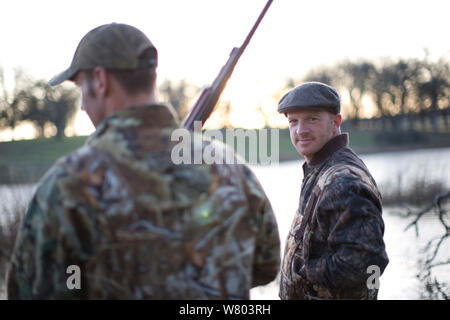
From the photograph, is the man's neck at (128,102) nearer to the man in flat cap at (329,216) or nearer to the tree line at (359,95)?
the man in flat cap at (329,216)

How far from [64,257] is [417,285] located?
6146 mm

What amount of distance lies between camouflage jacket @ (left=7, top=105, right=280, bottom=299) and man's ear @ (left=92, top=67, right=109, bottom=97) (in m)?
0.13

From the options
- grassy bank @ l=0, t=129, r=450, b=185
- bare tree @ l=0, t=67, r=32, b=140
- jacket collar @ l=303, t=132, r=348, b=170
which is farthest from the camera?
bare tree @ l=0, t=67, r=32, b=140

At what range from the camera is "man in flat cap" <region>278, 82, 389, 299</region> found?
2.47m

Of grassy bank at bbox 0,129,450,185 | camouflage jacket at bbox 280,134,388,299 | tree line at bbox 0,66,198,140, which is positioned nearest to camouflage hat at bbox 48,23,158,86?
camouflage jacket at bbox 280,134,388,299

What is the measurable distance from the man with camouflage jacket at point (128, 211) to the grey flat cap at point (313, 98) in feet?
4.47

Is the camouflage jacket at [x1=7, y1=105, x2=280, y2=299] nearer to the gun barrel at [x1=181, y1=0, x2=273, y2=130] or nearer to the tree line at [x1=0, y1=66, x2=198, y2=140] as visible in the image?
the gun barrel at [x1=181, y1=0, x2=273, y2=130]

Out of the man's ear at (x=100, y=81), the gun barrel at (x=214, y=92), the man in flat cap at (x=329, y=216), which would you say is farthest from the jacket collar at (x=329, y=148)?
the man's ear at (x=100, y=81)

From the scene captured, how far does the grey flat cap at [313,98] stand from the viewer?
2.94m

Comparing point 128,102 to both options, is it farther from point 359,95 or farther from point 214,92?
point 359,95

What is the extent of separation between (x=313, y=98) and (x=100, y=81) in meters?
1.64

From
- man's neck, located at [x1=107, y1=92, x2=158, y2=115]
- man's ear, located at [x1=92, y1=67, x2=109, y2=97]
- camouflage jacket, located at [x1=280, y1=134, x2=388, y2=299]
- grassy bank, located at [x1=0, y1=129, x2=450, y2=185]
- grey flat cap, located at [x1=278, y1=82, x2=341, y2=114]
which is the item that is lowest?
camouflage jacket, located at [x1=280, y1=134, x2=388, y2=299]

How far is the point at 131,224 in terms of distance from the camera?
1.51 m

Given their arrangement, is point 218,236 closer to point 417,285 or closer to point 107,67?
point 107,67
